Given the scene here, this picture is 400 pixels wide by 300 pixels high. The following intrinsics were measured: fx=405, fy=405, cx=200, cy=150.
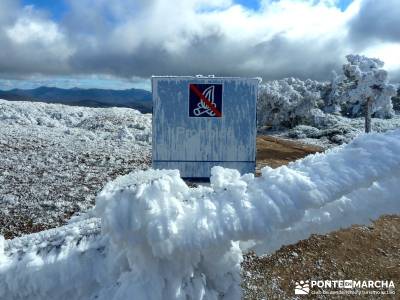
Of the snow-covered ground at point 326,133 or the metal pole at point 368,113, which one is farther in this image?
the metal pole at point 368,113

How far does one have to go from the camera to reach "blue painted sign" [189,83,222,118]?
31.7ft

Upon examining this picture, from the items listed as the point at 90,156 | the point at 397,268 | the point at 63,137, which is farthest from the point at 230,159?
the point at 63,137

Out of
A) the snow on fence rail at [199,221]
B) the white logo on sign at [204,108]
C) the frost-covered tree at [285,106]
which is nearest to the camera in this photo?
the snow on fence rail at [199,221]

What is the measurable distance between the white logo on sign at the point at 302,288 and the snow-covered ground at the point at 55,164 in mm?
5310

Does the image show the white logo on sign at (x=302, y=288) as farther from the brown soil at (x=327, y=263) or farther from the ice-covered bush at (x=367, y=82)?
the ice-covered bush at (x=367, y=82)

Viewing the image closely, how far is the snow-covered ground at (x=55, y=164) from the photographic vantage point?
9648mm

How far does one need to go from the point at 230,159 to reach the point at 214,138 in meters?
0.69

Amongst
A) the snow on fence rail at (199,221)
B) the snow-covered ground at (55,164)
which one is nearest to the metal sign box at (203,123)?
the snow-covered ground at (55,164)

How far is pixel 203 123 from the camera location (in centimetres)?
1010

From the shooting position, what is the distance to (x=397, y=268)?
8219 mm
